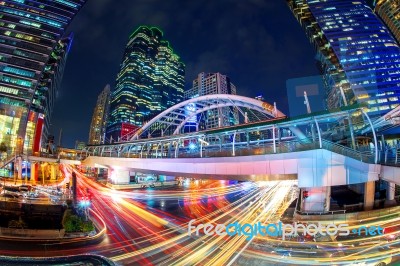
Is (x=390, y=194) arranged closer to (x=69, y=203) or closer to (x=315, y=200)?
(x=315, y=200)

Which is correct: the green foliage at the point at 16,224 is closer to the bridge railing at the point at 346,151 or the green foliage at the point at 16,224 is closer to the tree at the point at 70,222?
the tree at the point at 70,222

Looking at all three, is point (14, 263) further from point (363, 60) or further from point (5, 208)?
point (363, 60)

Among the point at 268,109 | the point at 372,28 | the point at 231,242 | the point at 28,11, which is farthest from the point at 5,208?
the point at 372,28

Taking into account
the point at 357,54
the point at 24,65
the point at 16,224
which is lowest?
the point at 16,224

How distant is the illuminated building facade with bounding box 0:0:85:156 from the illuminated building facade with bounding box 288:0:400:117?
97385 mm

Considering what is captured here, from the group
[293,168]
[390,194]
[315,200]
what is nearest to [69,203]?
[293,168]

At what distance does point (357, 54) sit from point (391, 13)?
36644mm

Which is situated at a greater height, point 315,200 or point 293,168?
point 293,168

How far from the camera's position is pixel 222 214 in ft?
76.7

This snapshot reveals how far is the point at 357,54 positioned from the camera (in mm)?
96375

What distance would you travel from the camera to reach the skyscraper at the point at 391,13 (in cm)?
10430

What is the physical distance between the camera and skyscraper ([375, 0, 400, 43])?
104300 mm

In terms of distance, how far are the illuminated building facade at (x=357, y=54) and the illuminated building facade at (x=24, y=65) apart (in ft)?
320

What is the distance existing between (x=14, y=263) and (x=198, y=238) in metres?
10.1
